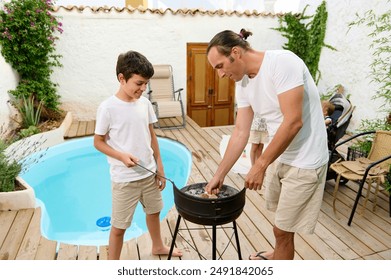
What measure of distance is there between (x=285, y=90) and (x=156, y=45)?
21.4 feet

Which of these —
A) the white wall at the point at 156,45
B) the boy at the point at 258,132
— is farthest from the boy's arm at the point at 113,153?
the white wall at the point at 156,45

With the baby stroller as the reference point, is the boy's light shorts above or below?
below

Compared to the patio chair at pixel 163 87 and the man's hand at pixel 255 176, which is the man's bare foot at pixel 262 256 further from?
the patio chair at pixel 163 87

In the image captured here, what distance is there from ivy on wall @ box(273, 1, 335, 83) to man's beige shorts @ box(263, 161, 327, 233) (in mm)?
6549

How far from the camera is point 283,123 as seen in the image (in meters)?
1.79

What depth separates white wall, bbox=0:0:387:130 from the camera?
682cm

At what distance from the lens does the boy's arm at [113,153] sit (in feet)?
7.07

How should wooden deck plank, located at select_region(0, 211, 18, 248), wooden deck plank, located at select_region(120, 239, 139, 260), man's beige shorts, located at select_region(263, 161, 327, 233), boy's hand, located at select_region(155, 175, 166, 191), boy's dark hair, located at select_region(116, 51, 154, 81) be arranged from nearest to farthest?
man's beige shorts, located at select_region(263, 161, 327, 233)
boy's dark hair, located at select_region(116, 51, 154, 81)
boy's hand, located at select_region(155, 175, 166, 191)
wooden deck plank, located at select_region(120, 239, 139, 260)
wooden deck plank, located at select_region(0, 211, 18, 248)

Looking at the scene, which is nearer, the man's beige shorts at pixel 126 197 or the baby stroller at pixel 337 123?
the man's beige shorts at pixel 126 197

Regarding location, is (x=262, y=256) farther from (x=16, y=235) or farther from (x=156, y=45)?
(x=156, y=45)

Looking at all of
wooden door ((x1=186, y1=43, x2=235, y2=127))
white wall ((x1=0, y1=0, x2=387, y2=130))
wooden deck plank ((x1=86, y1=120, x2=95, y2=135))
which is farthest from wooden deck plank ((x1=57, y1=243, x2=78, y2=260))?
wooden door ((x1=186, y1=43, x2=235, y2=127))

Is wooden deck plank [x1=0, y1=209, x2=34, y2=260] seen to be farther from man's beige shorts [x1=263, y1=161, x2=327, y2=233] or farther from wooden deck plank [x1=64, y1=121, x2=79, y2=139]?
wooden deck plank [x1=64, y1=121, x2=79, y2=139]
